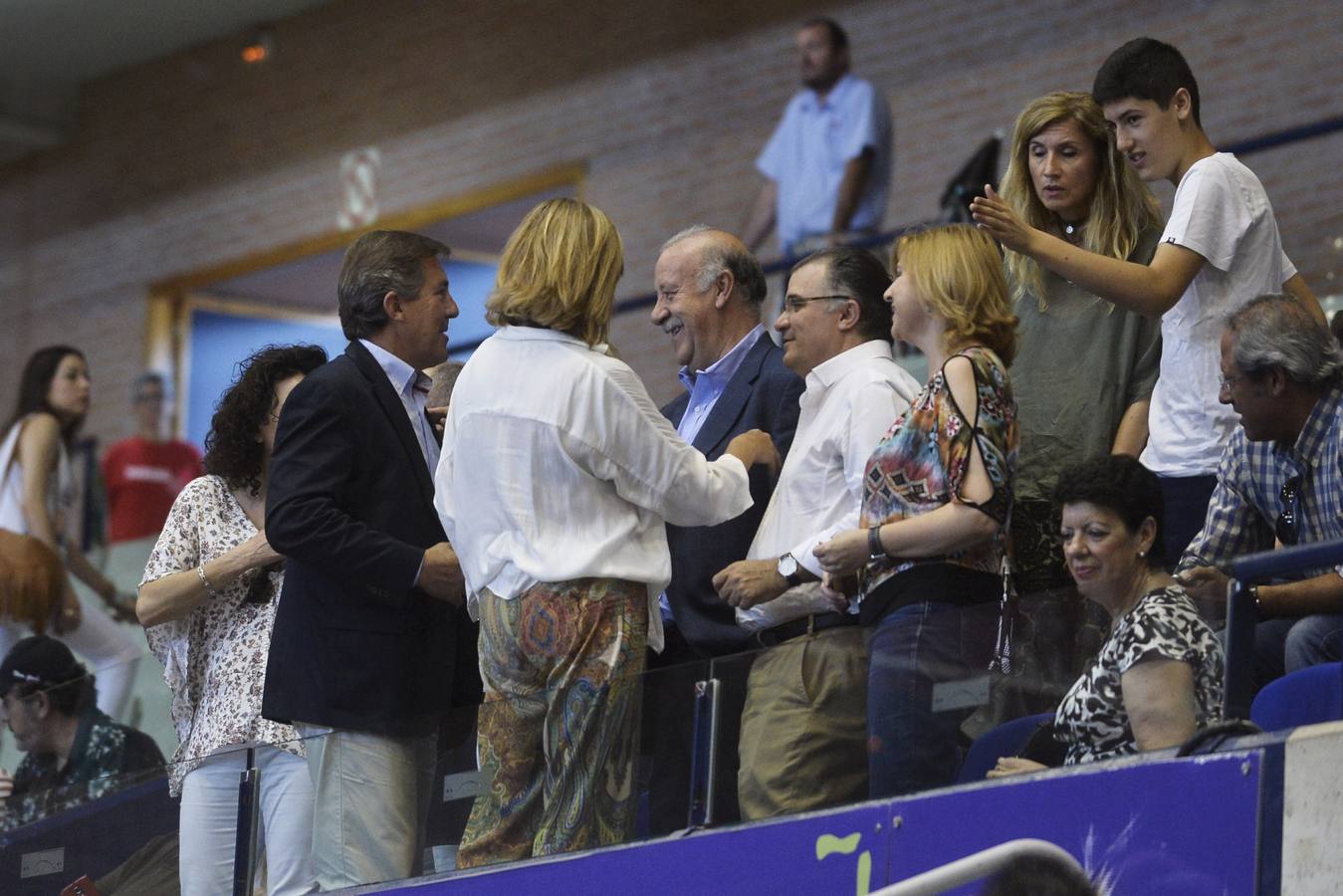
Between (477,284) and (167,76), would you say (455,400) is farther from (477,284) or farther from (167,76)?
(167,76)

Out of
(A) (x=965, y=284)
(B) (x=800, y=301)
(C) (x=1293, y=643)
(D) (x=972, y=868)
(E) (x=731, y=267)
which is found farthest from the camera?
(E) (x=731, y=267)

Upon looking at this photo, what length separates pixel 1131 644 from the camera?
11.2ft

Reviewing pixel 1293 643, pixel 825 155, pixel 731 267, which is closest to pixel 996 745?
pixel 1293 643

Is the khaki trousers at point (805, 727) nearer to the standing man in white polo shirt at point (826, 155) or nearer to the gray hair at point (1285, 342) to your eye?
the gray hair at point (1285, 342)

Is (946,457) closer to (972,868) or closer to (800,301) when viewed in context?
(800,301)

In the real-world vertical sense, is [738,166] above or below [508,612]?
above

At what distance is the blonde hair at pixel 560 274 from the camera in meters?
3.82

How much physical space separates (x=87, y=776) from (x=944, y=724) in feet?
8.07

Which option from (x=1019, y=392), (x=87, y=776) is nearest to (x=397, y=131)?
(x=87, y=776)

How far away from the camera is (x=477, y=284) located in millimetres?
11742

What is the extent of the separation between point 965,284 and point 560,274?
2.42 ft

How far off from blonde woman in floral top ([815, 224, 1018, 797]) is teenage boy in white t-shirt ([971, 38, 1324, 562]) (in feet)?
0.77

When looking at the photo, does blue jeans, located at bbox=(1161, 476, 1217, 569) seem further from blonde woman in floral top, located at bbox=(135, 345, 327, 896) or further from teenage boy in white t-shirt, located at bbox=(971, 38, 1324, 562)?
blonde woman in floral top, located at bbox=(135, 345, 327, 896)

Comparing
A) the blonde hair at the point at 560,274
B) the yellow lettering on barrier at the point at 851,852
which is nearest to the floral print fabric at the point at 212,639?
the blonde hair at the point at 560,274
